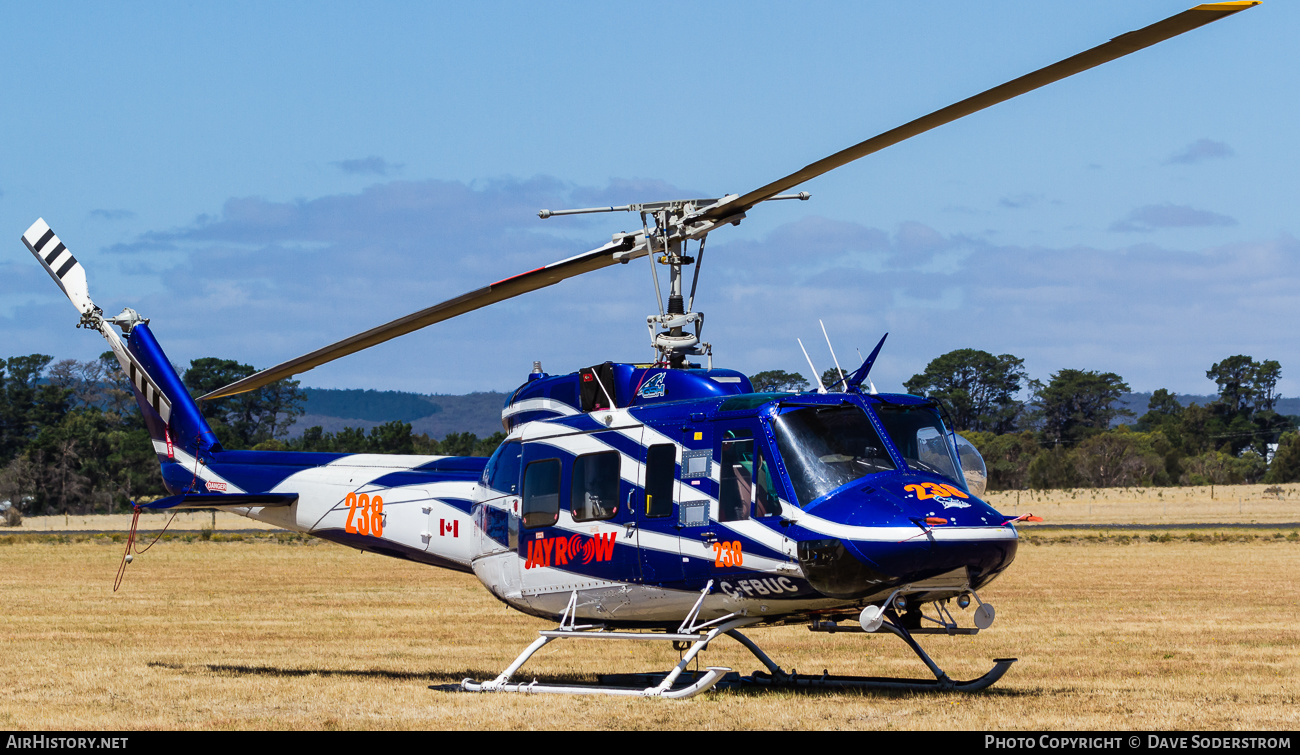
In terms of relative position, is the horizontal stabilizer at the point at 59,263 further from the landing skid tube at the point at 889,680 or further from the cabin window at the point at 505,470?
the landing skid tube at the point at 889,680

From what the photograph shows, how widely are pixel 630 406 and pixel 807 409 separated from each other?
2172 mm

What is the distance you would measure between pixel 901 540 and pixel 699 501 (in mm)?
2101

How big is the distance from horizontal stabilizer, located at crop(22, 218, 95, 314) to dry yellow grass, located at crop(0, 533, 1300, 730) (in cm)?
454

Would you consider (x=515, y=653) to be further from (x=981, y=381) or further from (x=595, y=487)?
(x=981, y=381)

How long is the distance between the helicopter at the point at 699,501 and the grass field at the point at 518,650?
89 centimetres

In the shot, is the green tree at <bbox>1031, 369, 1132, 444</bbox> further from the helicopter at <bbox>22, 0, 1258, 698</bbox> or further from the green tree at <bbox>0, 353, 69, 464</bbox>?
the helicopter at <bbox>22, 0, 1258, 698</bbox>

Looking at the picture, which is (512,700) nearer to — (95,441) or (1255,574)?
(1255,574)

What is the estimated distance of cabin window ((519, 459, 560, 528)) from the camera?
13664 mm

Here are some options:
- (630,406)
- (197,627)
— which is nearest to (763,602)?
(630,406)

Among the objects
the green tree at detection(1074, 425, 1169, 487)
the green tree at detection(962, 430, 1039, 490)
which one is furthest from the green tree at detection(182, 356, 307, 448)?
the green tree at detection(1074, 425, 1169, 487)

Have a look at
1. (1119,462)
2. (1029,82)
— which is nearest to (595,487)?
(1029,82)

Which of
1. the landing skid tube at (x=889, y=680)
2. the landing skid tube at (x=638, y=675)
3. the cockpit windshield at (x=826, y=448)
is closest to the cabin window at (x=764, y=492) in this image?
the cockpit windshield at (x=826, y=448)

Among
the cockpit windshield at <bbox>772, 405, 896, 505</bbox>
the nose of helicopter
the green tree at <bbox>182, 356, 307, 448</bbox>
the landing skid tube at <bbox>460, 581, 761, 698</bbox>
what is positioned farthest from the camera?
the green tree at <bbox>182, 356, 307, 448</bbox>

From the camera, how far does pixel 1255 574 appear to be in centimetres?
2805
